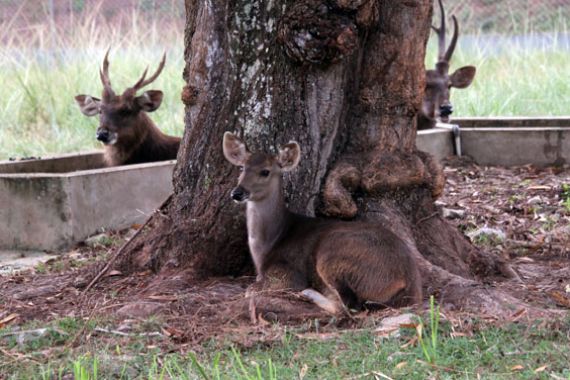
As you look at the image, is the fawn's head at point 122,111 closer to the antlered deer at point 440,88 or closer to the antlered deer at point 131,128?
the antlered deer at point 131,128

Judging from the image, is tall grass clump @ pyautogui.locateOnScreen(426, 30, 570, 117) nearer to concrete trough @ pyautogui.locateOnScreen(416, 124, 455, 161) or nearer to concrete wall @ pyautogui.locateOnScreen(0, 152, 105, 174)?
concrete trough @ pyautogui.locateOnScreen(416, 124, 455, 161)

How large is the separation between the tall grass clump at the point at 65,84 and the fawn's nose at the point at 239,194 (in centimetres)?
557

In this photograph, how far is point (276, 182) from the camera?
628 centimetres

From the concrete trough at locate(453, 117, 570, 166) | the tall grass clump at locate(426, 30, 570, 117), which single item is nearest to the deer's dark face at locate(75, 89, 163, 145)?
the concrete trough at locate(453, 117, 570, 166)

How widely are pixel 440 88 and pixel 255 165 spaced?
604cm

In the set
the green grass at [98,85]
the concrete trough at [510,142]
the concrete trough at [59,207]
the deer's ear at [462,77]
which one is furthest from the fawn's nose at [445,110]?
the concrete trough at [59,207]

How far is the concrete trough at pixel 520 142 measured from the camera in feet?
34.1

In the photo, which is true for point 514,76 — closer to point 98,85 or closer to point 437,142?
point 437,142

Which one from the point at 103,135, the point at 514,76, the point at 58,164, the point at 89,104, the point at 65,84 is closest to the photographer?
the point at 58,164

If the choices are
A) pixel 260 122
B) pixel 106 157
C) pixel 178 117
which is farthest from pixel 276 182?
pixel 178 117

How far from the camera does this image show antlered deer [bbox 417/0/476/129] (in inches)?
445

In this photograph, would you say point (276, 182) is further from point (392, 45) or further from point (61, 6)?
point (61, 6)

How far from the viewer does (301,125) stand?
20.9ft

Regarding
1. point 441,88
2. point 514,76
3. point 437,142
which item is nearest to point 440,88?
point 441,88
